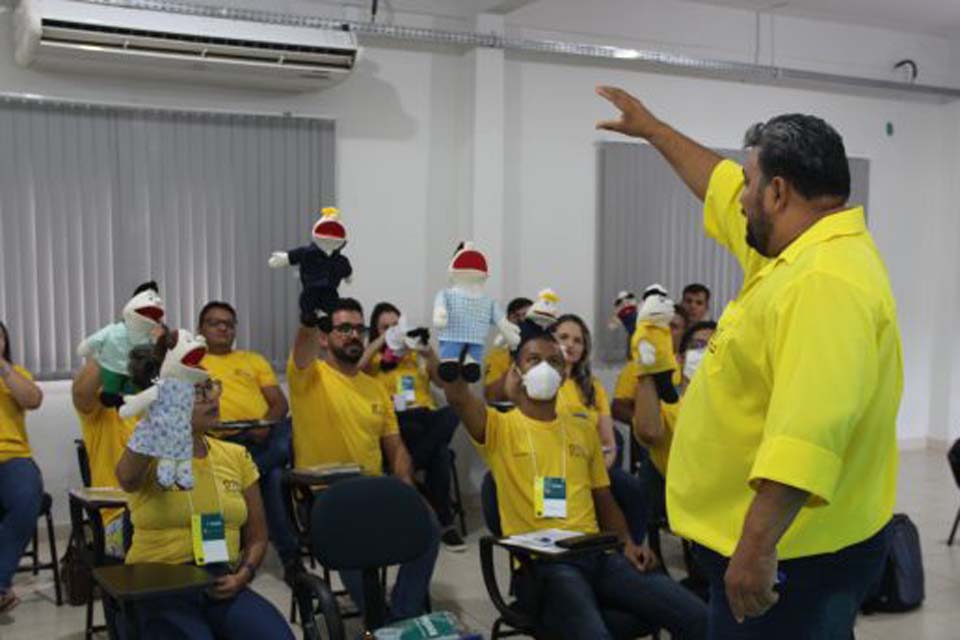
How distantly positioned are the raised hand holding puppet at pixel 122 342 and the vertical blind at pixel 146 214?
1.84 meters

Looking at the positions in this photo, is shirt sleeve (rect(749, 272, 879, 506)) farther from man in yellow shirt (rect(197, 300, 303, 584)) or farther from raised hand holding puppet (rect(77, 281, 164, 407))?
man in yellow shirt (rect(197, 300, 303, 584))

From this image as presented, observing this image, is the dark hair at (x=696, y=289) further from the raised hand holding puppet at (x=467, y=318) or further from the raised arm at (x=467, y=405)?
the raised arm at (x=467, y=405)

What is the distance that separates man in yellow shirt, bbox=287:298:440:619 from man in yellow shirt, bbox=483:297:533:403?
118 centimetres

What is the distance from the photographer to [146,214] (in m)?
5.43

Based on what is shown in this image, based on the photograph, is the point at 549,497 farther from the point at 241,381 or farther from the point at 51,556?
the point at 51,556

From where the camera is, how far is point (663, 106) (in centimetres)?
692

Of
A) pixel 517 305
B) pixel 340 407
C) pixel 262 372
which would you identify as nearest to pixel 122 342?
pixel 340 407

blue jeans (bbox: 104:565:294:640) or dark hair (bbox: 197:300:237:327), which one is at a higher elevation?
dark hair (bbox: 197:300:237:327)

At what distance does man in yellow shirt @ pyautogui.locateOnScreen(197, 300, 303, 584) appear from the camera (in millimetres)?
4680

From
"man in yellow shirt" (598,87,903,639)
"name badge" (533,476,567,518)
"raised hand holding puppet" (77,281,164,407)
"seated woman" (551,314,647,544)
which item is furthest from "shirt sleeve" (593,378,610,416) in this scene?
"man in yellow shirt" (598,87,903,639)

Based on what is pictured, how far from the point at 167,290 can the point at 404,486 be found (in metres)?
2.95

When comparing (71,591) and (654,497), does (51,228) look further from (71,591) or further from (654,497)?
(654,497)

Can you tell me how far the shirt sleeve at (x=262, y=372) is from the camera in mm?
5160

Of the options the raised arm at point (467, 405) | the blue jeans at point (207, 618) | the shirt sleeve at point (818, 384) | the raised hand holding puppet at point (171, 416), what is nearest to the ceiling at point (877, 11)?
the raised arm at point (467, 405)
